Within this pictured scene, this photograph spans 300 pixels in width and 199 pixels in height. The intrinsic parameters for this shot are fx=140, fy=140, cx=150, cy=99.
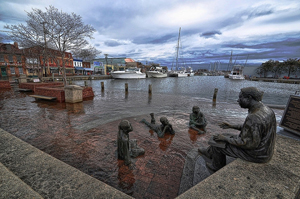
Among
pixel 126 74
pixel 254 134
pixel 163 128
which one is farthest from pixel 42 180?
pixel 126 74

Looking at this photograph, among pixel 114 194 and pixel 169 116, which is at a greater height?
pixel 114 194

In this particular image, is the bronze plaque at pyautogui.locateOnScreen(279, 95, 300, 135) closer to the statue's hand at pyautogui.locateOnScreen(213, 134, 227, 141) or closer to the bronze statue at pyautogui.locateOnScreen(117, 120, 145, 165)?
the statue's hand at pyautogui.locateOnScreen(213, 134, 227, 141)

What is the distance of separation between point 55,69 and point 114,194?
47884 millimetres

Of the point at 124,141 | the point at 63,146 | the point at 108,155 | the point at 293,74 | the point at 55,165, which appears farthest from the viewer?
the point at 293,74

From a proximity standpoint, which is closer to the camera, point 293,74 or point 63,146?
point 63,146

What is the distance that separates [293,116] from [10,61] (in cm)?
4543

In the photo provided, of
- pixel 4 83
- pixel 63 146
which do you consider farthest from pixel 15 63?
pixel 63 146

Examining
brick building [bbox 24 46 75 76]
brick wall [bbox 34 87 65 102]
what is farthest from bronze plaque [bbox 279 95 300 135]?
brick building [bbox 24 46 75 76]

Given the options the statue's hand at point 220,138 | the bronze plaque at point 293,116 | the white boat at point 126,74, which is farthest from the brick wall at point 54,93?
the white boat at point 126,74

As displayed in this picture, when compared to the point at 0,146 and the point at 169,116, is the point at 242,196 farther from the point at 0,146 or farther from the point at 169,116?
the point at 169,116

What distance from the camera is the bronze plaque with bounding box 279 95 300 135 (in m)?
3.37

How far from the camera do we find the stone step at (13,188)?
1497 mm

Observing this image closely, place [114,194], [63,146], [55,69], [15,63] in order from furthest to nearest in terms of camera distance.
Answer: [55,69]
[15,63]
[63,146]
[114,194]

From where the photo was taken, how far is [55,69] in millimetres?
40125
